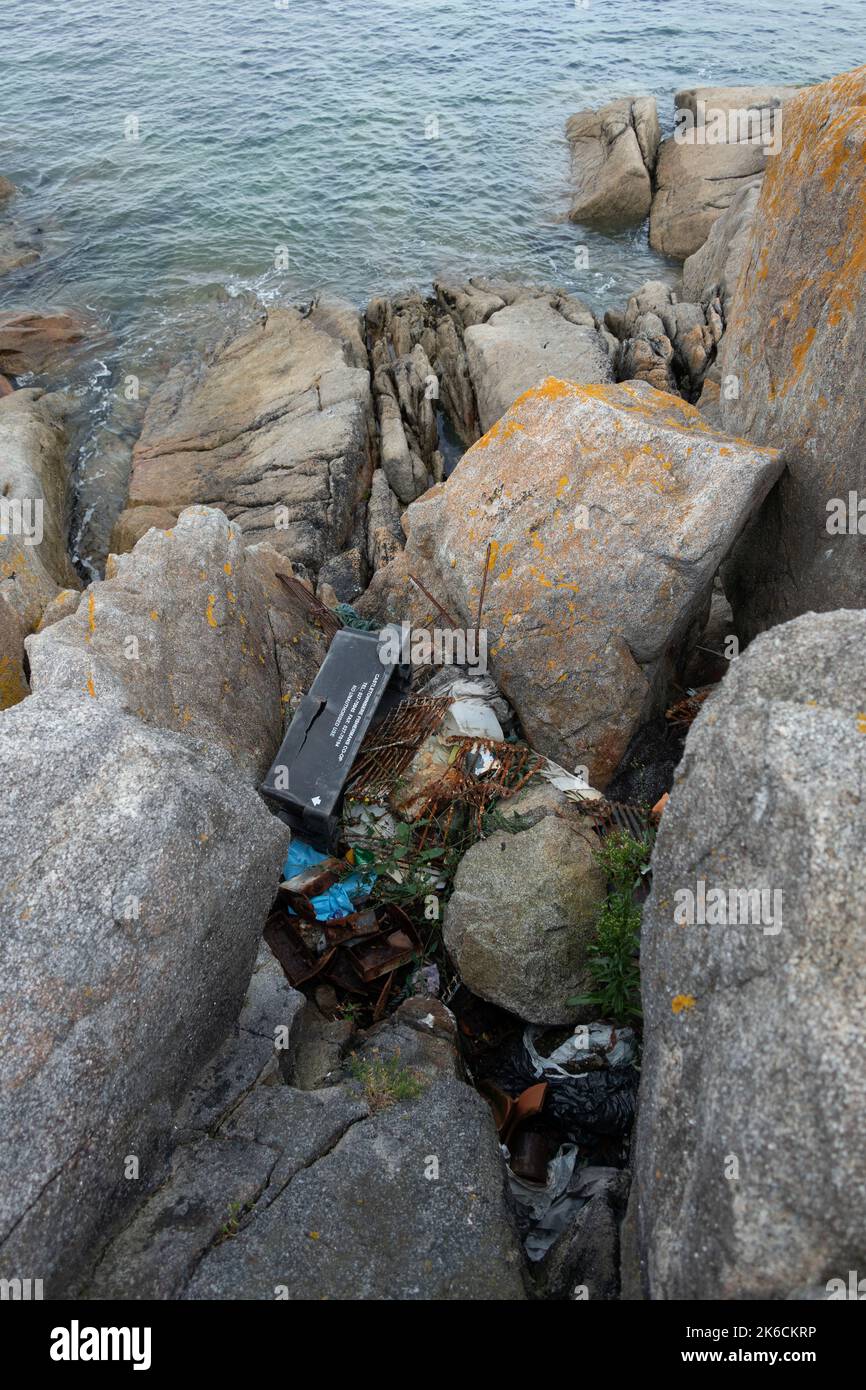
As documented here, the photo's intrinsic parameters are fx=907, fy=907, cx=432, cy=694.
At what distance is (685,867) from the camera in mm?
3600

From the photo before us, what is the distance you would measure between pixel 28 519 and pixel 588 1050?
759 centimetres

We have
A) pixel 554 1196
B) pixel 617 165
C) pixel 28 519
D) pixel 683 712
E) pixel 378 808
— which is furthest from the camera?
pixel 617 165

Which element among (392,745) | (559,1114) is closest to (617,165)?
(392,745)

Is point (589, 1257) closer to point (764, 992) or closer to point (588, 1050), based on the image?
point (588, 1050)

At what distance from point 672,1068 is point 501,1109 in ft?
6.18

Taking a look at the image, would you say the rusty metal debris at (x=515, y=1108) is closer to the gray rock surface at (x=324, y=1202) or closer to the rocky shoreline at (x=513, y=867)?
the rocky shoreline at (x=513, y=867)

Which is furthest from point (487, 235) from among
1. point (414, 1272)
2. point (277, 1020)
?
point (414, 1272)

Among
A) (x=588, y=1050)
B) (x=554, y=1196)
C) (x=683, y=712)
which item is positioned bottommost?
(x=554, y=1196)

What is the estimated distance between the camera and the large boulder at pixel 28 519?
22.3 ft

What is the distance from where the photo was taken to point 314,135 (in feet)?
77.5

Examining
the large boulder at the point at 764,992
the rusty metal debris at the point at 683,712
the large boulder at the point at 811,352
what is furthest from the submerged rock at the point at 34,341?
the large boulder at the point at 764,992

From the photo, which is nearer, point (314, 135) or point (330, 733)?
point (330, 733)

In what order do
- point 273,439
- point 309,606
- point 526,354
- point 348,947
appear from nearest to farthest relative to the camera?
point 348,947 → point 309,606 → point 273,439 → point 526,354

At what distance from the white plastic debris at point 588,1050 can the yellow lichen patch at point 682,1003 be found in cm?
Answer: 171
